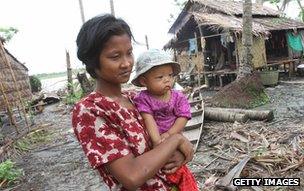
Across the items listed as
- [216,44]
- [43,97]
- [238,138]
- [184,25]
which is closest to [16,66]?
[43,97]

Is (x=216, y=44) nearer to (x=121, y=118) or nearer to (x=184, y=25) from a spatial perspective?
(x=184, y=25)

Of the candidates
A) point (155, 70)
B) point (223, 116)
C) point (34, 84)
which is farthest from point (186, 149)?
point (34, 84)

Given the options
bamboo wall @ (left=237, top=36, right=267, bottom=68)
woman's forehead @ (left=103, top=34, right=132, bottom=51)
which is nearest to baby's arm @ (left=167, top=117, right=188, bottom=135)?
woman's forehead @ (left=103, top=34, right=132, bottom=51)

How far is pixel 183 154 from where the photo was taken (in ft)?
6.02

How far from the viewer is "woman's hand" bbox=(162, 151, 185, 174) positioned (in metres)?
1.80

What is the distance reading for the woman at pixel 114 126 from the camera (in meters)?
1.58

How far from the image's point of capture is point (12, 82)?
55.8 feet

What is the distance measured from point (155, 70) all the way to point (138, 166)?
30.5 inches

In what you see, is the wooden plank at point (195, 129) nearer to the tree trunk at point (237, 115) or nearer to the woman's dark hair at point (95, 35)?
the tree trunk at point (237, 115)

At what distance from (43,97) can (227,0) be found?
12657 mm

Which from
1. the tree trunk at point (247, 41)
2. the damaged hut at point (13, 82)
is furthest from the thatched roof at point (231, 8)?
the damaged hut at point (13, 82)

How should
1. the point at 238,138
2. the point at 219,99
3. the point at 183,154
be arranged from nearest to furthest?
the point at 183,154, the point at 238,138, the point at 219,99

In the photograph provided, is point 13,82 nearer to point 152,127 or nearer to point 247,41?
point 247,41

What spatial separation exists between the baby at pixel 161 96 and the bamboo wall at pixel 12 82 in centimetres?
1287
